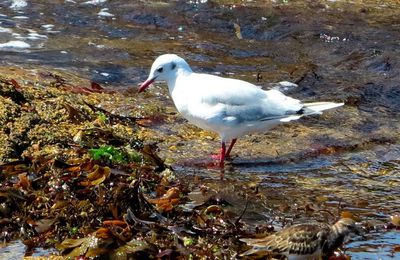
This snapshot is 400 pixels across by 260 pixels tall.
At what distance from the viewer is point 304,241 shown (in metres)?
5.07

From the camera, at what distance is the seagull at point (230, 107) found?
721 centimetres

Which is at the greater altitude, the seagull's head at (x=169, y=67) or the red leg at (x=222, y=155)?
the seagull's head at (x=169, y=67)

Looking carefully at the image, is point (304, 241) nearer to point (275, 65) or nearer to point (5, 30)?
point (275, 65)

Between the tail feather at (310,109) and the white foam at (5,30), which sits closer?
the tail feather at (310,109)

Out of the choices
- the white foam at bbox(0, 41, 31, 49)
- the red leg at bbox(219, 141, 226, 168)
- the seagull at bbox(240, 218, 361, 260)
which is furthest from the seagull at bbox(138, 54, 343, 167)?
the white foam at bbox(0, 41, 31, 49)

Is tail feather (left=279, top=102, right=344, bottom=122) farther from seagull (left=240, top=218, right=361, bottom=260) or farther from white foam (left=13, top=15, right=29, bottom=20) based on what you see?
white foam (left=13, top=15, right=29, bottom=20)

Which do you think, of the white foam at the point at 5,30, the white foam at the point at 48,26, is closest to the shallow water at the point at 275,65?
the white foam at the point at 48,26

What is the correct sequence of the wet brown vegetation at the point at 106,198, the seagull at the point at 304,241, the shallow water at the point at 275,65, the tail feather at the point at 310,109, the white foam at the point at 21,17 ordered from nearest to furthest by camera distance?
the seagull at the point at 304,241
the wet brown vegetation at the point at 106,198
the shallow water at the point at 275,65
the tail feather at the point at 310,109
the white foam at the point at 21,17

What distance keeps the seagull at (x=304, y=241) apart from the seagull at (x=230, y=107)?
1.96m

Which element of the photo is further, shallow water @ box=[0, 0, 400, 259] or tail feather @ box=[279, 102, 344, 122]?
tail feather @ box=[279, 102, 344, 122]

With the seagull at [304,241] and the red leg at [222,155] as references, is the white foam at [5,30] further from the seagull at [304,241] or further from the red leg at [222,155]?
the seagull at [304,241]

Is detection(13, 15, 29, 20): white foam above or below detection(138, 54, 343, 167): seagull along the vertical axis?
below

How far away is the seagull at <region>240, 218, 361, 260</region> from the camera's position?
5.03 metres

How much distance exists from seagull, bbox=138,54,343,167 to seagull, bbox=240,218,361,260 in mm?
1958
